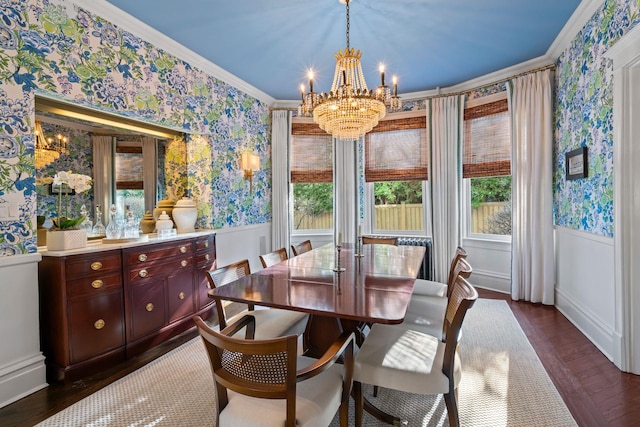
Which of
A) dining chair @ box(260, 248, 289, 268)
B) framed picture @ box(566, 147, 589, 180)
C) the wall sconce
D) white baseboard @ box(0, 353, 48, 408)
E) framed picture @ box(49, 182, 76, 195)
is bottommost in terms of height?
white baseboard @ box(0, 353, 48, 408)

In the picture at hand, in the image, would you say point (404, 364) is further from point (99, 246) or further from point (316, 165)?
point (316, 165)

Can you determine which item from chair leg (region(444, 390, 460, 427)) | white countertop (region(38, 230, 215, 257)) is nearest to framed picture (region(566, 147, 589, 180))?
chair leg (region(444, 390, 460, 427))

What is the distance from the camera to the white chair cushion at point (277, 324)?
2.07m

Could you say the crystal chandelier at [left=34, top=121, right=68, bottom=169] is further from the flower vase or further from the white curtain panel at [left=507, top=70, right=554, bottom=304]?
the white curtain panel at [left=507, top=70, right=554, bottom=304]

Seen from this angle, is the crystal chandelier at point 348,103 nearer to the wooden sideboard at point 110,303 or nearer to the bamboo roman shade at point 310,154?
the wooden sideboard at point 110,303

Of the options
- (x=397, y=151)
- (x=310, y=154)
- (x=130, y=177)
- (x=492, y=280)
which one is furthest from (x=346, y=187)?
(x=130, y=177)

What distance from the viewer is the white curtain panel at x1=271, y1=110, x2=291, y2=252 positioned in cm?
516

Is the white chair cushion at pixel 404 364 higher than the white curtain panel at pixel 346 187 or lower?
lower

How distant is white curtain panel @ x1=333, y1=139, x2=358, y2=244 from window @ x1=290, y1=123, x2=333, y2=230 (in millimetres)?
170

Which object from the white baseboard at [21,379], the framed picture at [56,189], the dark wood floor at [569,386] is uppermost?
the framed picture at [56,189]

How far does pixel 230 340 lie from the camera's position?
1116 mm

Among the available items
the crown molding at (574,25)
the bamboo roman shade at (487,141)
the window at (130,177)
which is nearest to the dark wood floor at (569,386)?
the window at (130,177)

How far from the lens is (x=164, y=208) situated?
3.60 metres

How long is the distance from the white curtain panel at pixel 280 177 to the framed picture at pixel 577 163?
3707mm
